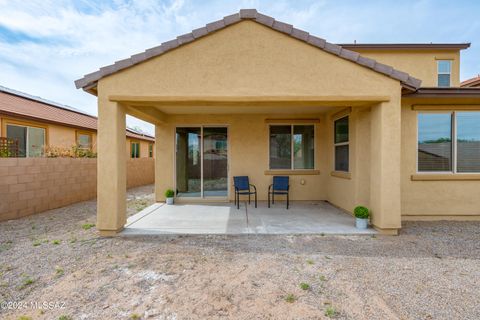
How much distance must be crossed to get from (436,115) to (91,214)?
962 cm

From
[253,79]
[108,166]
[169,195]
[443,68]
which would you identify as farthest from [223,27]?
[443,68]

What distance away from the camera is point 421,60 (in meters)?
10.7

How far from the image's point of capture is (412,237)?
4.68 m

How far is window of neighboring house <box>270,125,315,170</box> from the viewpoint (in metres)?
8.10

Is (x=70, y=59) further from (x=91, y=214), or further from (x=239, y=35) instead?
(x=239, y=35)

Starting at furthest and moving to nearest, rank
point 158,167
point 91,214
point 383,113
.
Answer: point 158,167 < point 91,214 < point 383,113

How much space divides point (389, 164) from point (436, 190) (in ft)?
7.29

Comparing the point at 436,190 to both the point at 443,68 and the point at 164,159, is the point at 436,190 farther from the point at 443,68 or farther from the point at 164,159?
the point at 443,68

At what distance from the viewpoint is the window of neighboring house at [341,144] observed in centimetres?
666

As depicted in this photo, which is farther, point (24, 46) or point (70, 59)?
point (24, 46)

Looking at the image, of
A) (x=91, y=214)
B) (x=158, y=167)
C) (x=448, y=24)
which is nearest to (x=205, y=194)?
(x=158, y=167)

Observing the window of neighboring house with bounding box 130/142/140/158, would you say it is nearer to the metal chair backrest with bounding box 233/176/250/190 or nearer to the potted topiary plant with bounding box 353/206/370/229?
the metal chair backrest with bounding box 233/176/250/190

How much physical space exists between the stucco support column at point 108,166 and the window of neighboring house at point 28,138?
6505mm

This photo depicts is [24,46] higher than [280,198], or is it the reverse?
[24,46]
